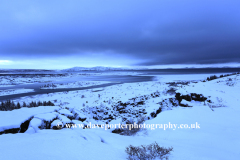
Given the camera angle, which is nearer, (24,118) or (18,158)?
(18,158)

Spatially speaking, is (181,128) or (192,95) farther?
(192,95)

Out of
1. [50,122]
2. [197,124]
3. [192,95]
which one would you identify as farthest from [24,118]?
[192,95]

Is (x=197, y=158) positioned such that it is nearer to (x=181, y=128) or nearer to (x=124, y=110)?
(x=181, y=128)

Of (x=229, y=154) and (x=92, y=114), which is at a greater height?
(x=229, y=154)

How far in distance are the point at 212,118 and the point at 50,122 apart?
23.2 ft

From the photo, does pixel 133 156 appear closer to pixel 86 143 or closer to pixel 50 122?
pixel 86 143

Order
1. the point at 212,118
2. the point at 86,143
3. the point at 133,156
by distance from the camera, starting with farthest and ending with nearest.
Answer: the point at 212,118
the point at 86,143
the point at 133,156

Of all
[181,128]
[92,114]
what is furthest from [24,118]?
[181,128]

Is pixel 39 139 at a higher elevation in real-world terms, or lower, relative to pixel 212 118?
higher

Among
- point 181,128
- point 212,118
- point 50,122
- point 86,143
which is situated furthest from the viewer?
point 212,118

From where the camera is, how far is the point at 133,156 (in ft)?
9.11

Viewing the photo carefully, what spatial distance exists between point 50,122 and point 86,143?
237 cm

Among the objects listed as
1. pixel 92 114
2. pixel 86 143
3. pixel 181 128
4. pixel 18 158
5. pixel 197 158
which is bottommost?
pixel 92 114

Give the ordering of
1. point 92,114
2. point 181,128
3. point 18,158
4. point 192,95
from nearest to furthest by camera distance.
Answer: point 18,158
point 181,128
point 92,114
point 192,95
